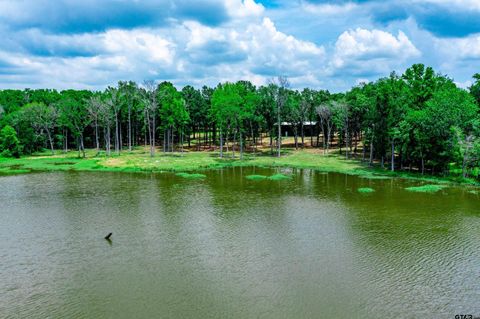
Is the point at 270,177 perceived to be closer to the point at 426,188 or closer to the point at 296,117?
the point at 426,188

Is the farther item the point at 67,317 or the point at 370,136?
the point at 370,136

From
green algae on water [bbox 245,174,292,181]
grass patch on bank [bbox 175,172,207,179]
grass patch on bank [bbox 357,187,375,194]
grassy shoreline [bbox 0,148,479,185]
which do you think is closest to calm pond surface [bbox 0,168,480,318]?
grass patch on bank [bbox 357,187,375,194]

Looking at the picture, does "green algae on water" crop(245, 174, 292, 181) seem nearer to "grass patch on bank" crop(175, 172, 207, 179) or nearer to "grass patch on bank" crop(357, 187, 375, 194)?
"grass patch on bank" crop(175, 172, 207, 179)

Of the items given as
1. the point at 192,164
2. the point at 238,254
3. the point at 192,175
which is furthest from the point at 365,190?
the point at 192,164

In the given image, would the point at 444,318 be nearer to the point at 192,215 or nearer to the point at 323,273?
the point at 323,273

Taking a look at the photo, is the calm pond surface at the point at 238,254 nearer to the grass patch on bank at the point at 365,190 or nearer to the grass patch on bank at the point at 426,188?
the grass patch on bank at the point at 365,190

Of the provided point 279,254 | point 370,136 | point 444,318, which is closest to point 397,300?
point 444,318

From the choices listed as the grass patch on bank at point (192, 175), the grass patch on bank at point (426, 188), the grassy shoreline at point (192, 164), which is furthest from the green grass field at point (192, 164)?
the grass patch on bank at point (426, 188)
